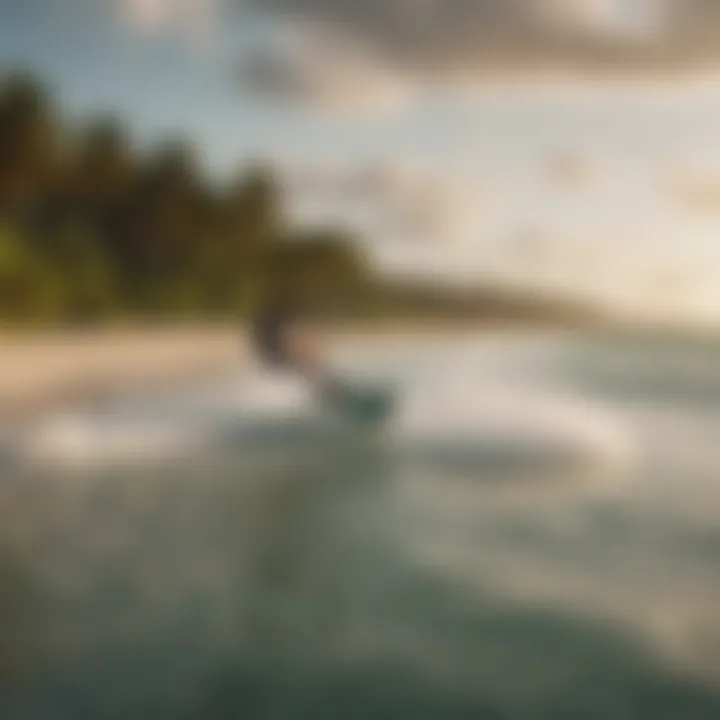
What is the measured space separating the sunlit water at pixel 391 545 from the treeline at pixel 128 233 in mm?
186

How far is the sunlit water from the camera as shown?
1225mm

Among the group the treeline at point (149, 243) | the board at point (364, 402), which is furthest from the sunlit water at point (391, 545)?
the treeline at point (149, 243)

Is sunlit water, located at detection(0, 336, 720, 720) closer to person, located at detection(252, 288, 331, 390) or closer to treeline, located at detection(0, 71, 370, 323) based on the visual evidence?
person, located at detection(252, 288, 331, 390)

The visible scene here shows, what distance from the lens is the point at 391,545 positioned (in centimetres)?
145

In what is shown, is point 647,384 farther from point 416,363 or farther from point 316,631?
point 316,631

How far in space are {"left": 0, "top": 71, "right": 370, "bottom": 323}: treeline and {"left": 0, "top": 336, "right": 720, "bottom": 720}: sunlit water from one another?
19 cm

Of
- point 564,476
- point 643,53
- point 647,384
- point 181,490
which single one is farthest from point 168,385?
point 643,53

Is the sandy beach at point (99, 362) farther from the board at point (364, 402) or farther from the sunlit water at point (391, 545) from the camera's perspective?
the board at point (364, 402)

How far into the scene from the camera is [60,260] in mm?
1619

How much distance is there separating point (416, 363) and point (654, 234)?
1.53ft

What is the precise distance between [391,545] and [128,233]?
30.9 inches

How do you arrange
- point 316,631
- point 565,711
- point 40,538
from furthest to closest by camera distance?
1. point 40,538
2. point 316,631
3. point 565,711

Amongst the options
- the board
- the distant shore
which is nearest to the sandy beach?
the distant shore

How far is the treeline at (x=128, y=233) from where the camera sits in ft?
5.05
